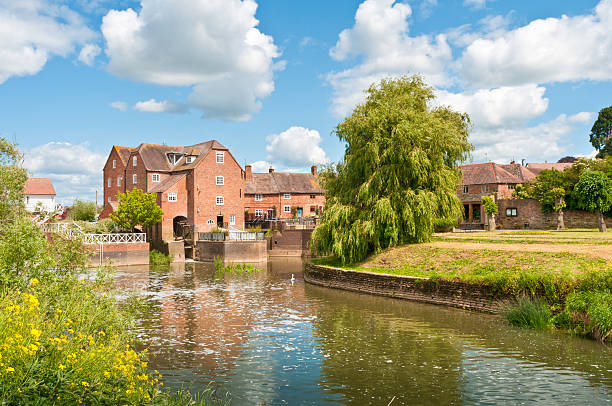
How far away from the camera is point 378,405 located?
34.9 feet

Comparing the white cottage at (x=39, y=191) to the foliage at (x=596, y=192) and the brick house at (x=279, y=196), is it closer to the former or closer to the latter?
the brick house at (x=279, y=196)

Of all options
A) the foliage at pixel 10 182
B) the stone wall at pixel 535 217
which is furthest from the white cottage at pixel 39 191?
the stone wall at pixel 535 217

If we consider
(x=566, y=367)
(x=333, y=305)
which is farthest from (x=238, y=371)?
(x=333, y=305)

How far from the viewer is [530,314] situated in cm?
1780

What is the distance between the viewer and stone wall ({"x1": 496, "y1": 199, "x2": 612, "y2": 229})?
157 feet

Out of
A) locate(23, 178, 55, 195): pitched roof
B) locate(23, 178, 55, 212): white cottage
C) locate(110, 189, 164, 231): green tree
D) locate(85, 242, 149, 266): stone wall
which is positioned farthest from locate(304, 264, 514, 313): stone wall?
locate(23, 178, 55, 195): pitched roof

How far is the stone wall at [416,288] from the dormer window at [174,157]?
119ft

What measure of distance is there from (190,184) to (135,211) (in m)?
7.86

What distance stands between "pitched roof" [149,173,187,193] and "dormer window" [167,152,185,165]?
10.1 feet

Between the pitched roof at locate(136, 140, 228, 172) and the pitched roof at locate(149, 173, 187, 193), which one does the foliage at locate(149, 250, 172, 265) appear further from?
the pitched roof at locate(136, 140, 228, 172)

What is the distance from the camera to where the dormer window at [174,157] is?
62.1 meters

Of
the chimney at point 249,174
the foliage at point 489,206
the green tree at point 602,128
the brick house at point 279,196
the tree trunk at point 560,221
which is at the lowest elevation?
the tree trunk at point 560,221

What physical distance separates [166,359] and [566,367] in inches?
460

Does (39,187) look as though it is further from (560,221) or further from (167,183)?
(560,221)
